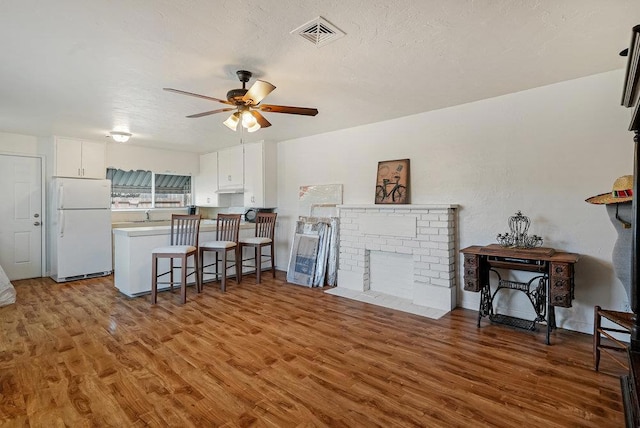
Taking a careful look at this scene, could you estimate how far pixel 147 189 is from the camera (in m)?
6.50

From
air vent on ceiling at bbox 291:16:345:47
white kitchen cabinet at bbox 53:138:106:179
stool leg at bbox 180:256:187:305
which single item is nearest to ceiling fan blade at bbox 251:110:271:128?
air vent on ceiling at bbox 291:16:345:47

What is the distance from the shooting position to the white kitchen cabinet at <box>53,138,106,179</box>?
16.6 ft

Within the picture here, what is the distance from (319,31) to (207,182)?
5.33m

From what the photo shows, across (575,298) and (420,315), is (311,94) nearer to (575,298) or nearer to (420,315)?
(420,315)

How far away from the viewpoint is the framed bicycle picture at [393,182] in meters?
4.10

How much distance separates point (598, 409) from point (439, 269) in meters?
1.89

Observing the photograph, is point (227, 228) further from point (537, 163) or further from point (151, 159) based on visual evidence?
point (537, 163)

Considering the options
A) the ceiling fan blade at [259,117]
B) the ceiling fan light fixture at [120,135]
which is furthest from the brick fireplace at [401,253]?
the ceiling fan light fixture at [120,135]

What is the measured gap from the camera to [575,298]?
118 inches

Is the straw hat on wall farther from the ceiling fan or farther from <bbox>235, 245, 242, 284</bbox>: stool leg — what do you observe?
<bbox>235, 245, 242, 284</bbox>: stool leg

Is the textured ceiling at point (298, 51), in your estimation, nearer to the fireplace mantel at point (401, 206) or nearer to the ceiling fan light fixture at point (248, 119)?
the ceiling fan light fixture at point (248, 119)

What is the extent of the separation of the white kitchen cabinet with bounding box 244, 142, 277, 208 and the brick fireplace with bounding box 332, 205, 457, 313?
64.3 inches

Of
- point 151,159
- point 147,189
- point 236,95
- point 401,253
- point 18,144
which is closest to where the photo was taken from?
point 236,95

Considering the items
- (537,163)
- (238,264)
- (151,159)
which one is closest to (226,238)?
(238,264)
